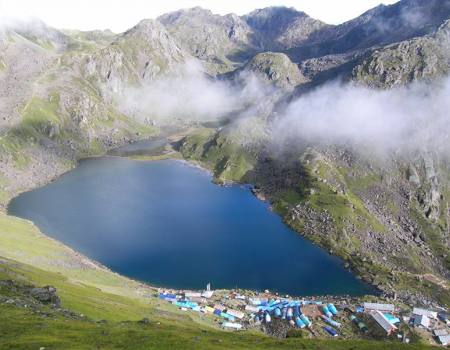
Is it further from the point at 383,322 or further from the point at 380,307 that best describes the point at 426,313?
the point at 383,322

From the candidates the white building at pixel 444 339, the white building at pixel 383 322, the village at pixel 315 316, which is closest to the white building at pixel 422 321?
the village at pixel 315 316

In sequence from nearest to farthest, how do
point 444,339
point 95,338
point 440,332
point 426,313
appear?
point 95,338
point 444,339
point 440,332
point 426,313

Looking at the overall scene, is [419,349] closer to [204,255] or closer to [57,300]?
[57,300]

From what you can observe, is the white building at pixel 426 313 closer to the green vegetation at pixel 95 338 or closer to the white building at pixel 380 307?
the white building at pixel 380 307

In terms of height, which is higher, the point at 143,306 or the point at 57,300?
the point at 57,300

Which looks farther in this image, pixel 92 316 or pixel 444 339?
pixel 444 339

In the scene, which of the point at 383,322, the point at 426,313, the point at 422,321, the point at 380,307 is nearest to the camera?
the point at 383,322

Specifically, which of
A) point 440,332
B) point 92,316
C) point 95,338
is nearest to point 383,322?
point 440,332

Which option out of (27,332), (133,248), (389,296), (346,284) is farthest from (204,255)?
(27,332)
